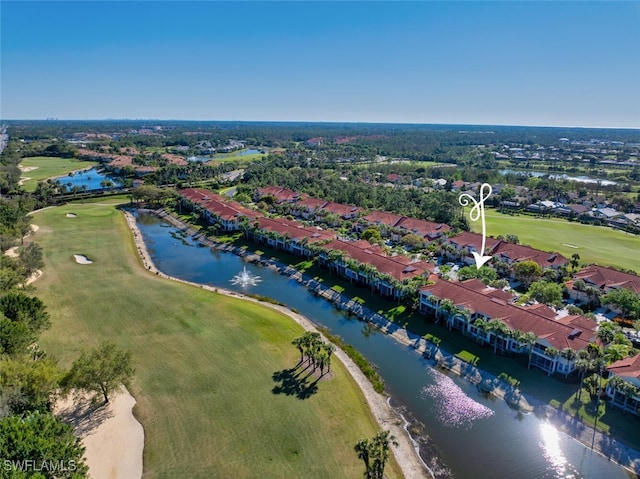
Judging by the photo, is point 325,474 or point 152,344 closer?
point 325,474

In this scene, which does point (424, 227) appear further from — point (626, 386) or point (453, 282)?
point (626, 386)

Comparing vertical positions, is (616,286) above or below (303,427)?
above

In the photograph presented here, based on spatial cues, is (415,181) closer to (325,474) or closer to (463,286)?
(463,286)

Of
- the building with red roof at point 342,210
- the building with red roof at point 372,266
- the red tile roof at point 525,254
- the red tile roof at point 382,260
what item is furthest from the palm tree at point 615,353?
the building with red roof at point 342,210

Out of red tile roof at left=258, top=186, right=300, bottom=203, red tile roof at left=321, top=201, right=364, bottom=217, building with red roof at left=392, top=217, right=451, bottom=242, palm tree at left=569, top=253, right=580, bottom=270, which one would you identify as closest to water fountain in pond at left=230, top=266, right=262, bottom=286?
building with red roof at left=392, top=217, right=451, bottom=242

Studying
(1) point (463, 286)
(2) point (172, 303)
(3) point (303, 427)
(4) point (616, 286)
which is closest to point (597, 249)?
(4) point (616, 286)

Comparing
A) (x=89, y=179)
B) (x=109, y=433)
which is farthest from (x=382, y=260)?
(x=89, y=179)
